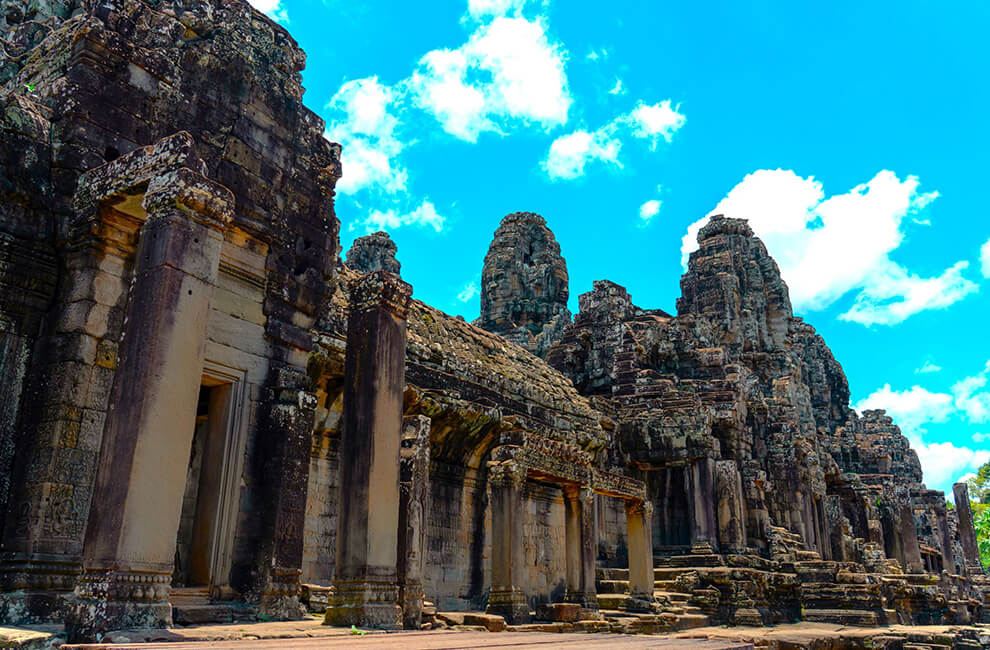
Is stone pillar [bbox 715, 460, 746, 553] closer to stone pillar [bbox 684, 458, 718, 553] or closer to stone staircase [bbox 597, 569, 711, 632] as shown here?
stone pillar [bbox 684, 458, 718, 553]

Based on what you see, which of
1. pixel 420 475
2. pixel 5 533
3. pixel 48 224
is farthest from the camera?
pixel 420 475

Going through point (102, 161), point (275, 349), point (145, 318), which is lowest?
point (145, 318)

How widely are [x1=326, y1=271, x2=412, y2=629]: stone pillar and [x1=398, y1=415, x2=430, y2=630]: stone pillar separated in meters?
2.33

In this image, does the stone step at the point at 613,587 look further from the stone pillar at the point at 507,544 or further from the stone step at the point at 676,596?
the stone pillar at the point at 507,544

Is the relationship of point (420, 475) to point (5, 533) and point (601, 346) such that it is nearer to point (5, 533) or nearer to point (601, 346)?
point (5, 533)

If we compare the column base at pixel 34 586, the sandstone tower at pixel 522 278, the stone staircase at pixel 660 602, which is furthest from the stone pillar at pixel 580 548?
the sandstone tower at pixel 522 278

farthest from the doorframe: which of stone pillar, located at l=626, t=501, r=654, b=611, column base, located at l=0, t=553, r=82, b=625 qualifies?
stone pillar, located at l=626, t=501, r=654, b=611

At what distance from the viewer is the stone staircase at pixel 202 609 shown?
827 cm

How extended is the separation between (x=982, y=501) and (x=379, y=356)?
262 ft

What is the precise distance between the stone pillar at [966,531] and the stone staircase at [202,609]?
4964cm

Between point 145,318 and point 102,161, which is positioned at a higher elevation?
point 102,161

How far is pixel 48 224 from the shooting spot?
843cm

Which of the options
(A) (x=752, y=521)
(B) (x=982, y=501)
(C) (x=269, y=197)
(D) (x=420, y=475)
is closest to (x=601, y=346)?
(A) (x=752, y=521)

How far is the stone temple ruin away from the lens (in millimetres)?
7125
